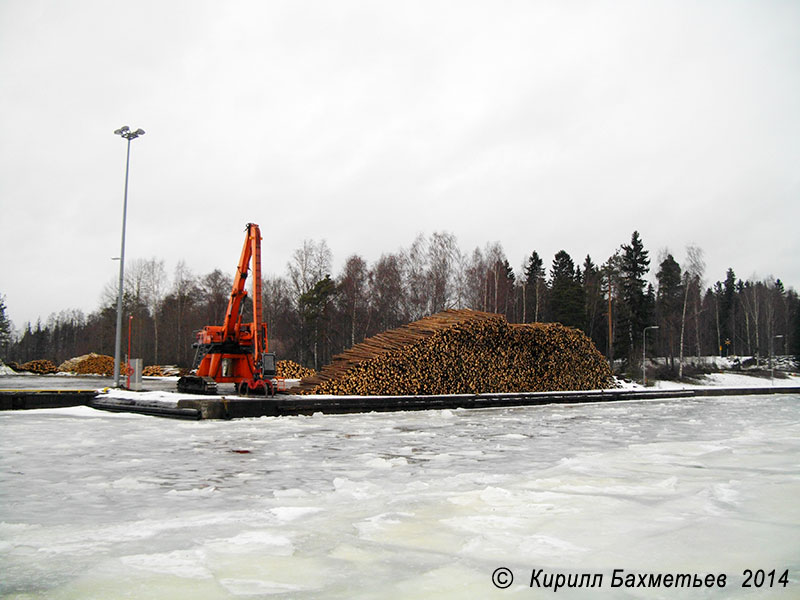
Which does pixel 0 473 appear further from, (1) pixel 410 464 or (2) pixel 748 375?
(2) pixel 748 375

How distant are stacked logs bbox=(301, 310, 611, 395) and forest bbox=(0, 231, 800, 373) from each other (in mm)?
21621

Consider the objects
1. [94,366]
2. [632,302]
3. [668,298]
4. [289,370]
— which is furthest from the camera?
[668,298]

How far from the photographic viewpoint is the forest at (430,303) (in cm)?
5156

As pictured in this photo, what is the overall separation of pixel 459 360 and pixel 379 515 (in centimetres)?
1761

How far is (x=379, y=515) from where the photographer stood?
203 inches

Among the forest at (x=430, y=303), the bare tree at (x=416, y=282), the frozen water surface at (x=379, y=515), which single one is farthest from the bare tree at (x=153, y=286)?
the frozen water surface at (x=379, y=515)

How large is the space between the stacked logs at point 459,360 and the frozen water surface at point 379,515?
9833 mm

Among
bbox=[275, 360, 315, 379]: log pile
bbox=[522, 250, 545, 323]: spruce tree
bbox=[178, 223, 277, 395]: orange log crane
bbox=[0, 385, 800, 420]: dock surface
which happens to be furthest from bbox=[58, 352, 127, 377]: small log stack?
bbox=[522, 250, 545, 323]: spruce tree

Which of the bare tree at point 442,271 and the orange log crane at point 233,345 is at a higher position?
the bare tree at point 442,271

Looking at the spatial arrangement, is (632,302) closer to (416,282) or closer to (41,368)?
(416,282)

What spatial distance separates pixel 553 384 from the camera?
87.4 ft

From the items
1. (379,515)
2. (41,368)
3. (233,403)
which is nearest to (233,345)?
(233,403)

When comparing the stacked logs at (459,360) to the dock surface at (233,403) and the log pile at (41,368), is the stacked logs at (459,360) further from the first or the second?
the log pile at (41,368)

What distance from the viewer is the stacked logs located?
800 inches
